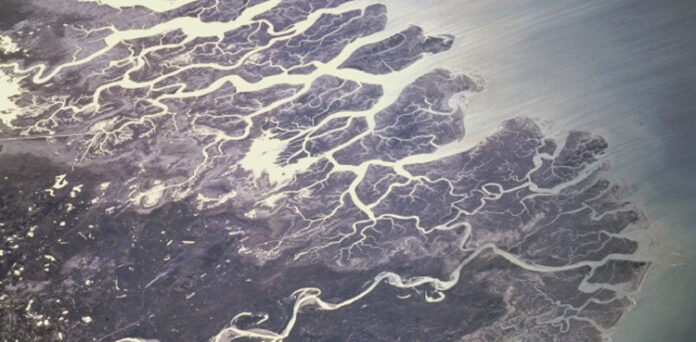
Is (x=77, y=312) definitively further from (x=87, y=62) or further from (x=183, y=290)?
(x=87, y=62)

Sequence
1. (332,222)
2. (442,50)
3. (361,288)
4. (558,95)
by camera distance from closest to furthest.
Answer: (361,288) → (332,222) → (558,95) → (442,50)

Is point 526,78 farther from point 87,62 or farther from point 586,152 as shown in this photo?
point 87,62

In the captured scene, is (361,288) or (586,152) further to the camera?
(586,152)

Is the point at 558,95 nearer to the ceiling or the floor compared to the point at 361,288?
nearer to the ceiling

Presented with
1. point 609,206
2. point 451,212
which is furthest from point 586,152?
point 451,212

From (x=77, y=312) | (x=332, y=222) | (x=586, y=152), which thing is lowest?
Answer: (x=77, y=312)

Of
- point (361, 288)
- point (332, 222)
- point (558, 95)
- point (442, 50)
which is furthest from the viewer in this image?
point (442, 50)
